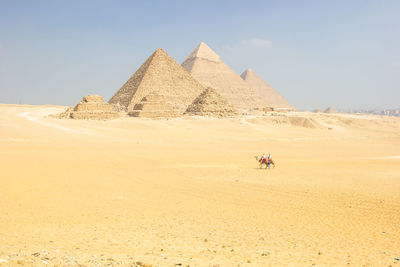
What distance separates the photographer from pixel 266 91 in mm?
110125

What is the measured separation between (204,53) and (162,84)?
32.8 meters

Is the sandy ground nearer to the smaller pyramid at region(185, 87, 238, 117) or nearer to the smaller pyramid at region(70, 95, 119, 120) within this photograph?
the smaller pyramid at region(70, 95, 119, 120)

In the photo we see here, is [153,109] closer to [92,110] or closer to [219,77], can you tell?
[92,110]

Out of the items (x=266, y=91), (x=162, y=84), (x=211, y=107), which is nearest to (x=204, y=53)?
(x=266, y=91)

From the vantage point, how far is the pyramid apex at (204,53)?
86562 mm

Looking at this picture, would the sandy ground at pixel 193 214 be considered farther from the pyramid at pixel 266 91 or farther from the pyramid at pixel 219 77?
the pyramid at pixel 266 91

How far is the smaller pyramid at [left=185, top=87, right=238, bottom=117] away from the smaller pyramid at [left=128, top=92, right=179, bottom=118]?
12.2ft

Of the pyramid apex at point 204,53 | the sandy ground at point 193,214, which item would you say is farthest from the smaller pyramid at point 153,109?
the pyramid apex at point 204,53

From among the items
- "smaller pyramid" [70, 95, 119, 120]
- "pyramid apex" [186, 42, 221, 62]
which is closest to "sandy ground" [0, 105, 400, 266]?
"smaller pyramid" [70, 95, 119, 120]

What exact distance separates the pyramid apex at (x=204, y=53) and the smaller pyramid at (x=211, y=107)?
4197cm

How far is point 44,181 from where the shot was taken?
829cm

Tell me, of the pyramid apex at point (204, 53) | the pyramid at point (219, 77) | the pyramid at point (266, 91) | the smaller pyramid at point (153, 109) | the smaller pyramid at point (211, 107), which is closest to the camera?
Answer: the smaller pyramid at point (153, 109)

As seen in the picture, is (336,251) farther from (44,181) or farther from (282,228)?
(44,181)

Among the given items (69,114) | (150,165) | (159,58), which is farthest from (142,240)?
(159,58)
